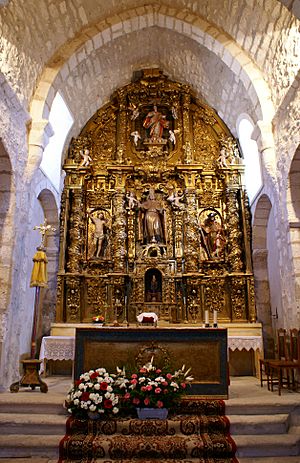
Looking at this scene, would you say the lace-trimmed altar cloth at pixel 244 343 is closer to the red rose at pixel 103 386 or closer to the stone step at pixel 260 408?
the stone step at pixel 260 408

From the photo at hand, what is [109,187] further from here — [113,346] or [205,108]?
[113,346]

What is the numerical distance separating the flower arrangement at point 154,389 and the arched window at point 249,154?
20.4ft

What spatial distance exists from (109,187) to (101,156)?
1.00 metres

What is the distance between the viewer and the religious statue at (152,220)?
32.8ft

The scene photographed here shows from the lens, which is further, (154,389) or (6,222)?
(6,222)

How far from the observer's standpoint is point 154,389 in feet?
16.3

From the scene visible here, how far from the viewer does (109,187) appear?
10570 mm

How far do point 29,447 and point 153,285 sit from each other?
17.9 ft

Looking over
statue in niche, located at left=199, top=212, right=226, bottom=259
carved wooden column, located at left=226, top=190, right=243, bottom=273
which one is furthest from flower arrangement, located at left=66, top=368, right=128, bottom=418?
statue in niche, located at left=199, top=212, right=226, bottom=259

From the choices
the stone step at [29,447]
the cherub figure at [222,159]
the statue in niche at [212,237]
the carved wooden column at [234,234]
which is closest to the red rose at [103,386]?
the stone step at [29,447]

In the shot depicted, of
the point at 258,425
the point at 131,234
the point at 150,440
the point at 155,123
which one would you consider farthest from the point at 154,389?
the point at 155,123

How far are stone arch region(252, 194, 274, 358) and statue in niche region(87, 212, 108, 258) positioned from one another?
3805 millimetres

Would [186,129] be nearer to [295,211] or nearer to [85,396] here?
[295,211]

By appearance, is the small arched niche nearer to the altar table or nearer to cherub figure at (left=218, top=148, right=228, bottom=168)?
the altar table
